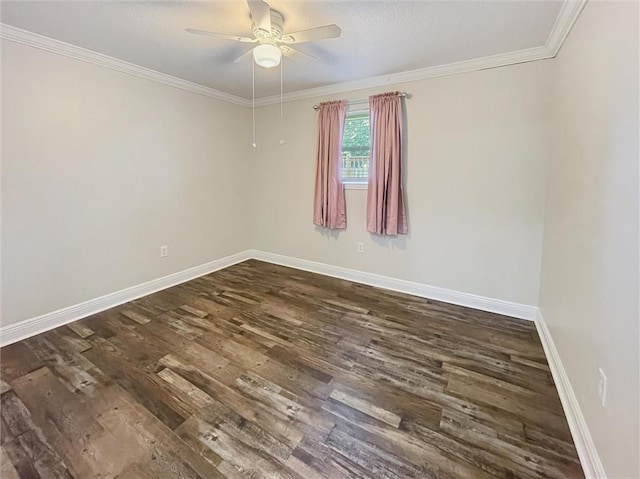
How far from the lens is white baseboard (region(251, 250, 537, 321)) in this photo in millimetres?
2873

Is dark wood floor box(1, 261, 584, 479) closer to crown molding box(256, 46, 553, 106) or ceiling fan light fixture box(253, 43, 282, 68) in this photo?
ceiling fan light fixture box(253, 43, 282, 68)

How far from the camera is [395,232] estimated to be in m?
3.33

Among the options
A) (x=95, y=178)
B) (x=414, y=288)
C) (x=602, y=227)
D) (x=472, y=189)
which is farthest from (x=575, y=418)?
(x=95, y=178)

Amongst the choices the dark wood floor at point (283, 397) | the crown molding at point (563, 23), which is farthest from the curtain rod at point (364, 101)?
the dark wood floor at point (283, 397)

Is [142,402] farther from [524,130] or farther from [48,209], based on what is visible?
[524,130]

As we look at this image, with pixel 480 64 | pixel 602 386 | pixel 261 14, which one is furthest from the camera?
pixel 480 64

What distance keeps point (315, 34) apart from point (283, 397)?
7.66 feet

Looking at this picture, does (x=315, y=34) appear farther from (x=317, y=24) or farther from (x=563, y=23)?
(x=563, y=23)

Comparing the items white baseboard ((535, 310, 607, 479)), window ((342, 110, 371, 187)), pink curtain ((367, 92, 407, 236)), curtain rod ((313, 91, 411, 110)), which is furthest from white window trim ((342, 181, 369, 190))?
white baseboard ((535, 310, 607, 479))

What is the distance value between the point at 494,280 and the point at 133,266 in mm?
3794

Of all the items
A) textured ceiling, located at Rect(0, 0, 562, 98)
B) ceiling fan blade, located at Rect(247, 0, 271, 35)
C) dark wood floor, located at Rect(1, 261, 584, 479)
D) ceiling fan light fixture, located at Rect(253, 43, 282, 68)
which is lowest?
dark wood floor, located at Rect(1, 261, 584, 479)

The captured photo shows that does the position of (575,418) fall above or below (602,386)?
below

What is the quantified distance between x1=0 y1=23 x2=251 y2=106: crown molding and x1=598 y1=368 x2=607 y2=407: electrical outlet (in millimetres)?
4172

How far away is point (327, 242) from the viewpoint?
3986 millimetres
